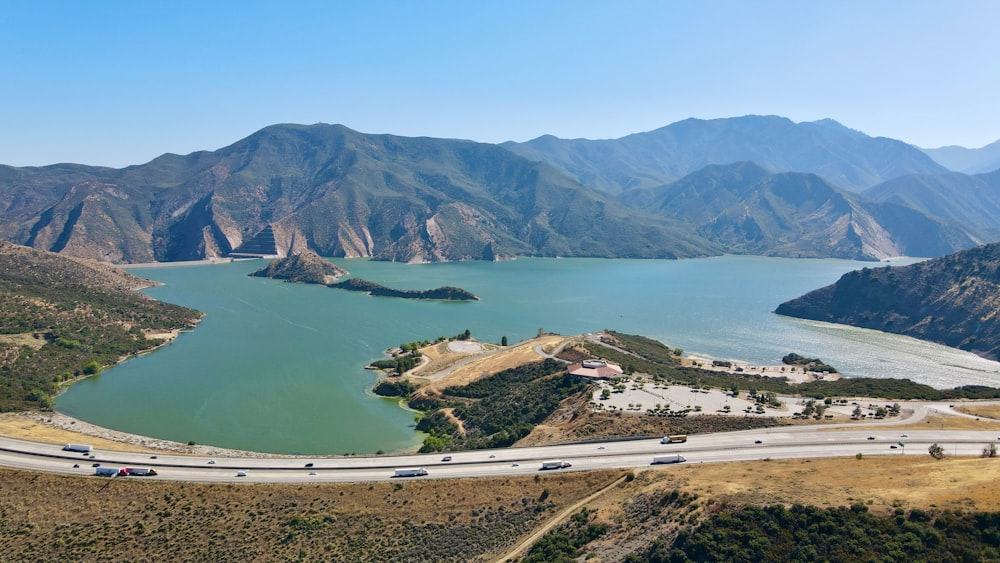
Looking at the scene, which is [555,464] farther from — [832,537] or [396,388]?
[396,388]

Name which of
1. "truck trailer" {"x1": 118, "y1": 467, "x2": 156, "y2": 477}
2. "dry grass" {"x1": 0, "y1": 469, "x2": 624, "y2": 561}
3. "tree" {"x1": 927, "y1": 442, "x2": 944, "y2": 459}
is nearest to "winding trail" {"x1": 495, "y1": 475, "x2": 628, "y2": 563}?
"dry grass" {"x1": 0, "y1": 469, "x2": 624, "y2": 561}

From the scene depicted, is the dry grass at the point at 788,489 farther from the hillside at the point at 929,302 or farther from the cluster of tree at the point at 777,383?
the hillside at the point at 929,302

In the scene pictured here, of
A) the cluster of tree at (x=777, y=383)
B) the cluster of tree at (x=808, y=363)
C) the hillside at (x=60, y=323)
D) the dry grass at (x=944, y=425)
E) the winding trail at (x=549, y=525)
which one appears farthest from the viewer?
the cluster of tree at (x=808, y=363)

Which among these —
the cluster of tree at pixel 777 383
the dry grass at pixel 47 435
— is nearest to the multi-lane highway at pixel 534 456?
the dry grass at pixel 47 435

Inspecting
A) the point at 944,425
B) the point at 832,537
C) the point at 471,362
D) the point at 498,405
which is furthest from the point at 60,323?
the point at 944,425

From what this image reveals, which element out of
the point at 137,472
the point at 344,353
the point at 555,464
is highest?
the point at 555,464

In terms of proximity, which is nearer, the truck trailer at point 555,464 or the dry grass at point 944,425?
the truck trailer at point 555,464

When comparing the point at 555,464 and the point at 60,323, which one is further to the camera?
the point at 60,323

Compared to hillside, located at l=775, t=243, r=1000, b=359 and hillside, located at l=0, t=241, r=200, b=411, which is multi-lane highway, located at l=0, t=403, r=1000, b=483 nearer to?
hillside, located at l=0, t=241, r=200, b=411
